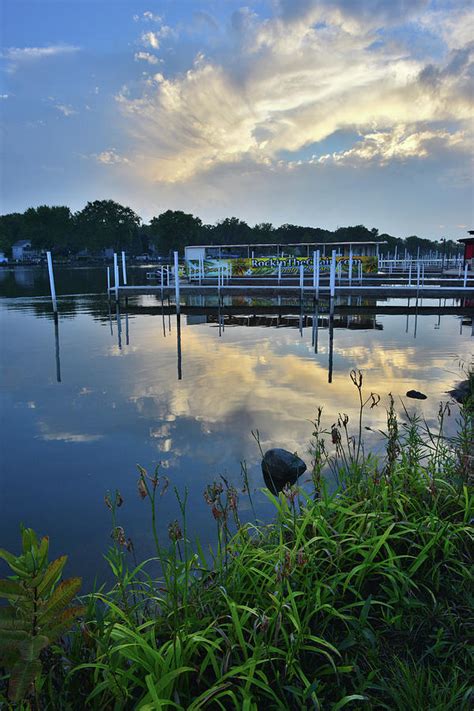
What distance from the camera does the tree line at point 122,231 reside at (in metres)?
142

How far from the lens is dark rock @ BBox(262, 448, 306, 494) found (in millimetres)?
8148

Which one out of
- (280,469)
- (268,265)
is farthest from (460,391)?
(268,265)

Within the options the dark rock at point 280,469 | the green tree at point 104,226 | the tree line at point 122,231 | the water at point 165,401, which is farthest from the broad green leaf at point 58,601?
the green tree at point 104,226

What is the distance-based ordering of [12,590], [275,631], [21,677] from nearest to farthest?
[21,677], [12,590], [275,631]

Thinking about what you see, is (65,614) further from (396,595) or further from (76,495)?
(76,495)

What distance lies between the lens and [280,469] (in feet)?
27.1

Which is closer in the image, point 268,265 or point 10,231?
point 268,265

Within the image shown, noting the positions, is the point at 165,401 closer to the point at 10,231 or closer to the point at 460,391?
the point at 460,391

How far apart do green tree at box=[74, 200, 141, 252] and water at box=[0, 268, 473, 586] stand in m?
138

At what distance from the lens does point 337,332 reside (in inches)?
1021

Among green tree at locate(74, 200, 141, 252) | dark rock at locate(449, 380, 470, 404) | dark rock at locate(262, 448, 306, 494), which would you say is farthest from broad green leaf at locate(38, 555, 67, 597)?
green tree at locate(74, 200, 141, 252)

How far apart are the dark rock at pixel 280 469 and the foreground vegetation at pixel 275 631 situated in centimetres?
351

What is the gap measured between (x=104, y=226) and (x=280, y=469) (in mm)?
166120

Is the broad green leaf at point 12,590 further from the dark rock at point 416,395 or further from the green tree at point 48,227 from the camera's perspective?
the green tree at point 48,227
